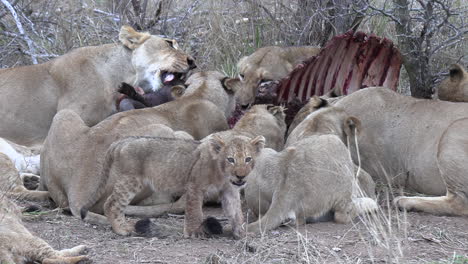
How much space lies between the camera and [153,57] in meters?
8.27

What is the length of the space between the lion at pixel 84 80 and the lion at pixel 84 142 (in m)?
0.81

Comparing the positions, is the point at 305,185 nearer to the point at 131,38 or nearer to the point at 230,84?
the point at 230,84

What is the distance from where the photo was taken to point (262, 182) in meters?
6.11

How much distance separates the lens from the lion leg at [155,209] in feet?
21.2

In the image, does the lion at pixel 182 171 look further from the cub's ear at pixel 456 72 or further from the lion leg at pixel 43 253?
the cub's ear at pixel 456 72

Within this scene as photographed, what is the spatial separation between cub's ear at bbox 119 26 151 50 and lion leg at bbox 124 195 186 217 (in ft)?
7.38

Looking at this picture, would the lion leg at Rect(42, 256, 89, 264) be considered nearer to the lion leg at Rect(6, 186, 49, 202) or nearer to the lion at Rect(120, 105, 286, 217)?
the lion at Rect(120, 105, 286, 217)

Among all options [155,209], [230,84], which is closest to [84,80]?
[230,84]

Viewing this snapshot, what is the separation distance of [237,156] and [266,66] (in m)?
3.29

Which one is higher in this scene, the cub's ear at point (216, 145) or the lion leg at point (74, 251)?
the cub's ear at point (216, 145)

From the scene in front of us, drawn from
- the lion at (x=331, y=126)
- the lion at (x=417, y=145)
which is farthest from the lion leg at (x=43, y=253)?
the lion at (x=417, y=145)

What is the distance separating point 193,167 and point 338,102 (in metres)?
2.13

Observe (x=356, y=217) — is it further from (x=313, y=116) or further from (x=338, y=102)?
(x=338, y=102)

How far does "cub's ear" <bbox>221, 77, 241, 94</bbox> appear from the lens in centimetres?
801
